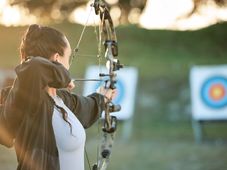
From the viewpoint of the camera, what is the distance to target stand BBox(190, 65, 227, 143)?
751 centimetres

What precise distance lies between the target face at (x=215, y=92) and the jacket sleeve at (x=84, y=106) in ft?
18.5

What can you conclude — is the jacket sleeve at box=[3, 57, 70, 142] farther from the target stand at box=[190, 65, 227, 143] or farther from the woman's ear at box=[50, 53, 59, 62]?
the target stand at box=[190, 65, 227, 143]

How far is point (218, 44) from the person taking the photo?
32.1ft

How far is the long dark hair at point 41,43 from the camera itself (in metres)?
1.79

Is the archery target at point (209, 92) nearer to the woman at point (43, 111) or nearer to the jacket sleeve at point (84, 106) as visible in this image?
the jacket sleeve at point (84, 106)

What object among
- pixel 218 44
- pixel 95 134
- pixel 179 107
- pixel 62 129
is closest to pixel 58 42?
pixel 62 129

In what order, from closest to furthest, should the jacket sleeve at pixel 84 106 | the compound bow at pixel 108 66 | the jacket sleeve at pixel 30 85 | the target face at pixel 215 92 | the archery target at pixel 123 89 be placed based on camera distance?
the jacket sleeve at pixel 30 85, the jacket sleeve at pixel 84 106, the compound bow at pixel 108 66, the target face at pixel 215 92, the archery target at pixel 123 89

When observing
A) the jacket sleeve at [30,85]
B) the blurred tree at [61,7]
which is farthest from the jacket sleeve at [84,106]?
the blurred tree at [61,7]

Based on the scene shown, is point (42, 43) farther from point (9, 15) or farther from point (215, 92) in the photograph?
point (9, 15)

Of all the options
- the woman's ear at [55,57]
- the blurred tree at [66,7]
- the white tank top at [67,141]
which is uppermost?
the blurred tree at [66,7]

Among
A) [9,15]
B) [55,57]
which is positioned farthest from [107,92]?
[9,15]

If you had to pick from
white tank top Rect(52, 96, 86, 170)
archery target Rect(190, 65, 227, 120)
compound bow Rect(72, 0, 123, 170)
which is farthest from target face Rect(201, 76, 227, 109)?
white tank top Rect(52, 96, 86, 170)

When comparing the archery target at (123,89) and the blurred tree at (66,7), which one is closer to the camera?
the archery target at (123,89)

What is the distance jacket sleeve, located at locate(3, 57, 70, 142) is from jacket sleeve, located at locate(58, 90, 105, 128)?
24 centimetres
